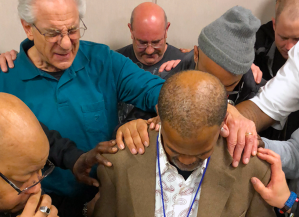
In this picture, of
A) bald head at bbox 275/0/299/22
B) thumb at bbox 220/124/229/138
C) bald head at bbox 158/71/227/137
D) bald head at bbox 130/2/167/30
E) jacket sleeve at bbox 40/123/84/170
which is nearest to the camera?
bald head at bbox 158/71/227/137

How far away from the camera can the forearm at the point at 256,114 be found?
4.99 feet

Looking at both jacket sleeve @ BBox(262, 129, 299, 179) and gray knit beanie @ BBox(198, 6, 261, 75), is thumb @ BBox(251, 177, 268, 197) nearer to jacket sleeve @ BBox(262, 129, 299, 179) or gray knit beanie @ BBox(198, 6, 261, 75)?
jacket sleeve @ BBox(262, 129, 299, 179)

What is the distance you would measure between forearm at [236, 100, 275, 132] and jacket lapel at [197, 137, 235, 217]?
0.38m

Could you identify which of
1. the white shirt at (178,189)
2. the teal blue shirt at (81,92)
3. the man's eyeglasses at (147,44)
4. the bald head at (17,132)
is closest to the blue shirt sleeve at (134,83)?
the teal blue shirt at (81,92)

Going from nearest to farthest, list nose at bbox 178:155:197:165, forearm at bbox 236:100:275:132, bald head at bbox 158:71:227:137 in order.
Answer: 1. bald head at bbox 158:71:227:137
2. nose at bbox 178:155:197:165
3. forearm at bbox 236:100:275:132

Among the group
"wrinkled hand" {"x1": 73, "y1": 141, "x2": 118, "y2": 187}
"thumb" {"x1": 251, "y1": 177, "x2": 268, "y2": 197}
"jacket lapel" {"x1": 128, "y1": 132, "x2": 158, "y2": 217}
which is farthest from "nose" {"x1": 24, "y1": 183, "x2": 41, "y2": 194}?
"thumb" {"x1": 251, "y1": 177, "x2": 268, "y2": 197}

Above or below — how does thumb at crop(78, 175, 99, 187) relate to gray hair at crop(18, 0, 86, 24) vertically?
below

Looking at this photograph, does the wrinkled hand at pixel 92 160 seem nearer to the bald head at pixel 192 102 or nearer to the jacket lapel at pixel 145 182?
the jacket lapel at pixel 145 182

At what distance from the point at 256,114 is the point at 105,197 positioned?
3.08 ft

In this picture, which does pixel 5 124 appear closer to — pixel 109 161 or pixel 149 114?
pixel 109 161

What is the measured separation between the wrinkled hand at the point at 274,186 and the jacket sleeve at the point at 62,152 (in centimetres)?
84

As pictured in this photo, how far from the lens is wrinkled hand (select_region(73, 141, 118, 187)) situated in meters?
1.24

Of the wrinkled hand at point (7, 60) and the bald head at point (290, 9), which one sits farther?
the bald head at point (290, 9)

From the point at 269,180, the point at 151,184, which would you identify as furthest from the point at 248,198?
the point at 151,184
